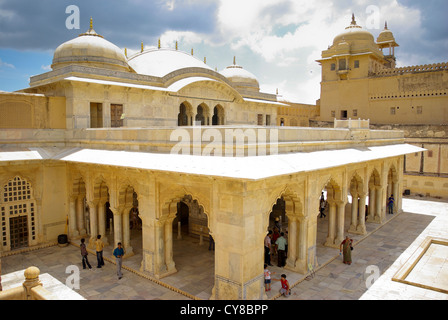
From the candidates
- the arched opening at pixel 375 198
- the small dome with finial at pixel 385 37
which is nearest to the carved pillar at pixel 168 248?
the arched opening at pixel 375 198

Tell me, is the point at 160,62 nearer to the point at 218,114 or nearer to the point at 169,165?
the point at 218,114

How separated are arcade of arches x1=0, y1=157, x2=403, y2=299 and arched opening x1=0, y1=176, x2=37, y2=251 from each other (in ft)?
0.12

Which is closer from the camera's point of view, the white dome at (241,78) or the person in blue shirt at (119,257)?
the person in blue shirt at (119,257)

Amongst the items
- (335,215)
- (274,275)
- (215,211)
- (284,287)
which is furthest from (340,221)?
(215,211)

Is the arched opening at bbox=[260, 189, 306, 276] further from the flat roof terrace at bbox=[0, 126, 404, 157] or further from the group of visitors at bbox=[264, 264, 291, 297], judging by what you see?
the flat roof terrace at bbox=[0, 126, 404, 157]

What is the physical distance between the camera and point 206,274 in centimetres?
1091

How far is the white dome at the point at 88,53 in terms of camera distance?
16.2 m

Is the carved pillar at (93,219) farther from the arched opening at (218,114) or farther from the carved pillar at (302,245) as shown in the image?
the arched opening at (218,114)

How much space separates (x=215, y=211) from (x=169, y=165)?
1.73 m

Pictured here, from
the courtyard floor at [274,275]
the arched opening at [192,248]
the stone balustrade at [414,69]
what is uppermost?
the stone balustrade at [414,69]

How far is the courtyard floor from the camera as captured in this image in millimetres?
9805

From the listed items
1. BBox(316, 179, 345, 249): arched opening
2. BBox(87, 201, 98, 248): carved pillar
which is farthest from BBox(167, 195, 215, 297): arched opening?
BBox(316, 179, 345, 249): arched opening

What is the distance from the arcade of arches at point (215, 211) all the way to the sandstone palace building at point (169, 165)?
0.13ft

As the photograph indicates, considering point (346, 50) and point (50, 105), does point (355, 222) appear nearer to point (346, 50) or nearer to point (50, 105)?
point (50, 105)
